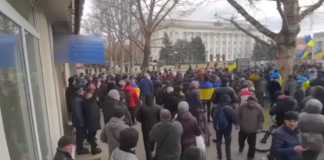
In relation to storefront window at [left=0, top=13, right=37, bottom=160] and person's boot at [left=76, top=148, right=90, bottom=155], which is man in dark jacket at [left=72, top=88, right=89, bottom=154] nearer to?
person's boot at [left=76, top=148, right=90, bottom=155]

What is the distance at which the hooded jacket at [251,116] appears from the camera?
535 centimetres

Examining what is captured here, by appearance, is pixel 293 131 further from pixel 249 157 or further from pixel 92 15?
pixel 92 15

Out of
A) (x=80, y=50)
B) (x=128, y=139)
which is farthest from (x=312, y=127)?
(x=80, y=50)

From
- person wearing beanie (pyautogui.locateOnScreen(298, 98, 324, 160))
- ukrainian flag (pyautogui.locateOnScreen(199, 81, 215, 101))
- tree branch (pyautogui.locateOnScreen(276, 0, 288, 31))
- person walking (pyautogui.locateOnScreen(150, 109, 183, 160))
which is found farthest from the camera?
tree branch (pyautogui.locateOnScreen(276, 0, 288, 31))

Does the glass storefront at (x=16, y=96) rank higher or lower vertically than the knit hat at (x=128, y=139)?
higher

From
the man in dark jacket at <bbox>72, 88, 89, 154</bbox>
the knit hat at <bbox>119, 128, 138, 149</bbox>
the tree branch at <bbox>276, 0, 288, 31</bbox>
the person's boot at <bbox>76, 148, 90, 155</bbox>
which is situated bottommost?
the person's boot at <bbox>76, 148, 90, 155</bbox>

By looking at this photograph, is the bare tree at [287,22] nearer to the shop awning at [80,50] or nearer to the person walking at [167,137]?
the shop awning at [80,50]

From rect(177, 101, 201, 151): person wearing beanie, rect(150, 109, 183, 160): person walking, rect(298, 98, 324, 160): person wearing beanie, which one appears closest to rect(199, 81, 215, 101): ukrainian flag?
rect(177, 101, 201, 151): person wearing beanie

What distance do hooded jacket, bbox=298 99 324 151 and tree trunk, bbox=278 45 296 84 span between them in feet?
20.0

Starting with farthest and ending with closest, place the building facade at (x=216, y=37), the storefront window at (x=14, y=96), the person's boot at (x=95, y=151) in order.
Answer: the building facade at (x=216, y=37) → the person's boot at (x=95, y=151) → the storefront window at (x=14, y=96)

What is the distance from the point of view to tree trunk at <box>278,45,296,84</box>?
9648mm

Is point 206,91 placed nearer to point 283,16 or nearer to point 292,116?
point 283,16

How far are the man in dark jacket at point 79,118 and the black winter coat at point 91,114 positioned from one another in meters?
0.10

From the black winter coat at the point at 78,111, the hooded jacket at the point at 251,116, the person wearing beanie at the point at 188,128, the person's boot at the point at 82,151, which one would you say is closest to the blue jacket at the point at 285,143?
the person wearing beanie at the point at 188,128
